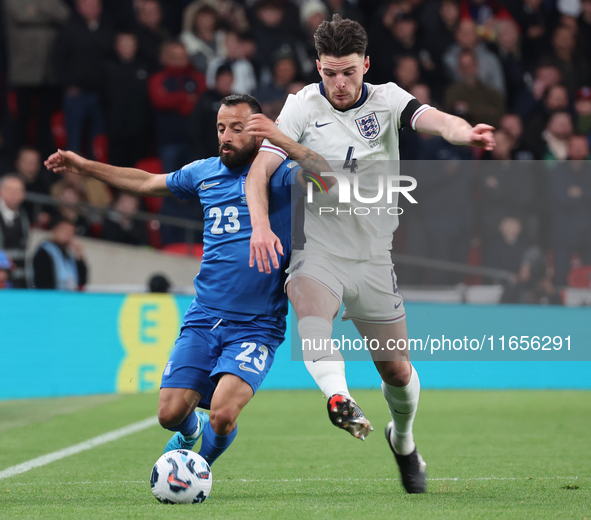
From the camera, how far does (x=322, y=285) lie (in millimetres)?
4852

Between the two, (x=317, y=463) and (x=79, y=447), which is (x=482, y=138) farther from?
(x=79, y=447)

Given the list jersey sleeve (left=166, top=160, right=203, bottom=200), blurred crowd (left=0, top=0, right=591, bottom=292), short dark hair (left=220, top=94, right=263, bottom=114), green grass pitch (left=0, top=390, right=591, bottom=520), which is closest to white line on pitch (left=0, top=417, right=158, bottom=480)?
green grass pitch (left=0, top=390, right=591, bottom=520)

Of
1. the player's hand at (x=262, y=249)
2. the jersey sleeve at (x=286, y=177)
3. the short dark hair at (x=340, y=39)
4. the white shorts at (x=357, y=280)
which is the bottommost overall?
the white shorts at (x=357, y=280)

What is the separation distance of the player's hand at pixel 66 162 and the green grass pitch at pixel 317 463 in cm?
185

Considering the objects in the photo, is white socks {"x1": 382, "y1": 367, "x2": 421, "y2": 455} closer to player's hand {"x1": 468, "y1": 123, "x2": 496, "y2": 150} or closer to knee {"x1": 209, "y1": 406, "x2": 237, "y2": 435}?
knee {"x1": 209, "y1": 406, "x2": 237, "y2": 435}

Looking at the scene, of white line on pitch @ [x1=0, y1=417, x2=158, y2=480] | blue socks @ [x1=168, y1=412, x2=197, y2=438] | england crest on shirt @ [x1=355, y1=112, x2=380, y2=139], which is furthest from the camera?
white line on pitch @ [x1=0, y1=417, x2=158, y2=480]

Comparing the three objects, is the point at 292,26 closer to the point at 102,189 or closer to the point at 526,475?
the point at 102,189

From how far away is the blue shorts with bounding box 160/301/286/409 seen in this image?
503 centimetres

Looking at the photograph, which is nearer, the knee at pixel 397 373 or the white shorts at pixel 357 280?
the white shorts at pixel 357 280

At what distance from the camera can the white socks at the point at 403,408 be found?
208 inches

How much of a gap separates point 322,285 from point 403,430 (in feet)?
3.74

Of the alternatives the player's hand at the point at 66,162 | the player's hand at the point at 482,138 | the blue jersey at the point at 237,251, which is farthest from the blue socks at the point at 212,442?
the player's hand at the point at 482,138

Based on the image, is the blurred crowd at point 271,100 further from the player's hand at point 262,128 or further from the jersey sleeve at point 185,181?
the player's hand at point 262,128

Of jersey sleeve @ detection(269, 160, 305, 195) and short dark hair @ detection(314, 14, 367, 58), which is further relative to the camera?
jersey sleeve @ detection(269, 160, 305, 195)
